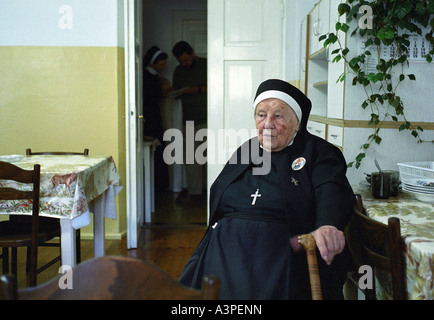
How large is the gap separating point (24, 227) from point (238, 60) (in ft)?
7.67

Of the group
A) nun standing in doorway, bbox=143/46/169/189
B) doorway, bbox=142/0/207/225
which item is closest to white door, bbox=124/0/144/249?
nun standing in doorway, bbox=143/46/169/189

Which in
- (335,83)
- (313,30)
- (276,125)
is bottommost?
(276,125)

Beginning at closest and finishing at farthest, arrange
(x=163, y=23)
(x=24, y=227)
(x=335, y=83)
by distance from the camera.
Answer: (x=24, y=227), (x=335, y=83), (x=163, y=23)

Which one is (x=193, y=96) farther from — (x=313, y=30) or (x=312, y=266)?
(x=312, y=266)

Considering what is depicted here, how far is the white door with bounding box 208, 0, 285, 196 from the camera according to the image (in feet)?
13.5

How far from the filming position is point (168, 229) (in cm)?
453

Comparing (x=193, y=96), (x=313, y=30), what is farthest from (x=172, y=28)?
(x=313, y=30)

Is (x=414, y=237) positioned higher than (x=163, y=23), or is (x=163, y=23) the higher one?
(x=163, y=23)

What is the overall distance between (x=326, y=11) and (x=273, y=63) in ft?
3.16

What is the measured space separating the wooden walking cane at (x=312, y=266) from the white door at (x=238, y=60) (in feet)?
9.00

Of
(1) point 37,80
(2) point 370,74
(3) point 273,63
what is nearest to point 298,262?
(2) point 370,74

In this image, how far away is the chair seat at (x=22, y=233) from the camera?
2.48m

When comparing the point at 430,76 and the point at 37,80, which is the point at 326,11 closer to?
the point at 430,76

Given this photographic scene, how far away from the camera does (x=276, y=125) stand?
76.6 inches
